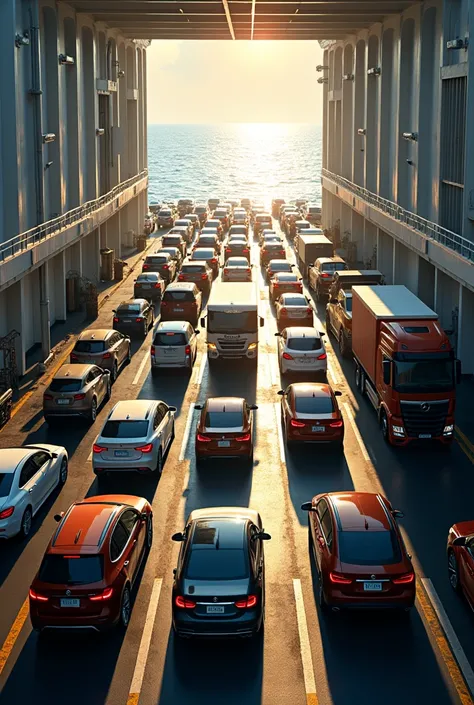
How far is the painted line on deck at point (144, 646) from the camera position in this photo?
1338cm

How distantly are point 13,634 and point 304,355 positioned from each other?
17.2 metres

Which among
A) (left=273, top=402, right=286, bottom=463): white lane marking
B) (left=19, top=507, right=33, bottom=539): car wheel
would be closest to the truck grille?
(left=273, top=402, right=286, bottom=463): white lane marking

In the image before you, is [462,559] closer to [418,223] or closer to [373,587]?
[373,587]

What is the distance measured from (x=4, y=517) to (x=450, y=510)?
904 cm

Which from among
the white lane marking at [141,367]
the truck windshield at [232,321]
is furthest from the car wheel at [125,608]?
the truck windshield at [232,321]

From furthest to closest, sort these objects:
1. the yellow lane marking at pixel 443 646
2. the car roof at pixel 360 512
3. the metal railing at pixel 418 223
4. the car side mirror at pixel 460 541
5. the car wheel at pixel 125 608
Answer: the metal railing at pixel 418 223 < the car side mirror at pixel 460 541 < the car roof at pixel 360 512 < the car wheel at pixel 125 608 < the yellow lane marking at pixel 443 646

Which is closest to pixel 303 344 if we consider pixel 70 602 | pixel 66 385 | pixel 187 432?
pixel 187 432

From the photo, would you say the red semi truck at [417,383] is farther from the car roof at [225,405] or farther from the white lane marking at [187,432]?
the white lane marking at [187,432]

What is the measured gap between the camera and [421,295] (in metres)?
41.5

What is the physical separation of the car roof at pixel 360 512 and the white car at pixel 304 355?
13.9m

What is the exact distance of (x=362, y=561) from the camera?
1509cm

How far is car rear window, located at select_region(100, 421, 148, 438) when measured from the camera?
22.0m

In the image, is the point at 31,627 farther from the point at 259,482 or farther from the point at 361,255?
the point at 361,255

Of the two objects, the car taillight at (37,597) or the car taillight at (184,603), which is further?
the car taillight at (37,597)
